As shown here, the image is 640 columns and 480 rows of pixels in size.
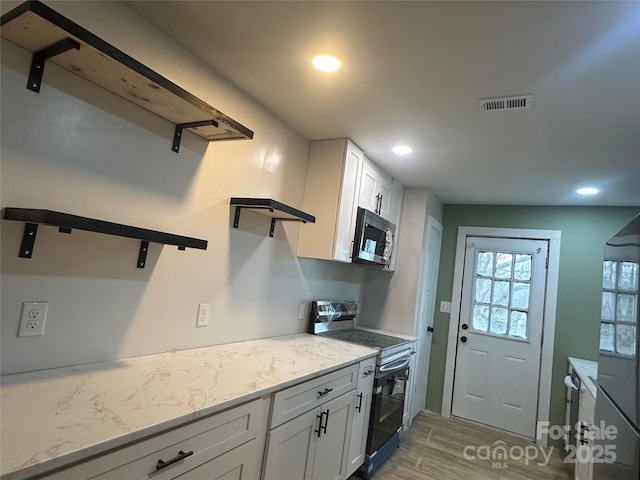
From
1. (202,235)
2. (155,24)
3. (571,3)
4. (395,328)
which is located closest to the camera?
(571,3)

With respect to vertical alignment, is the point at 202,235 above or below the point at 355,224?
below

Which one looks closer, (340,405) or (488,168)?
(340,405)

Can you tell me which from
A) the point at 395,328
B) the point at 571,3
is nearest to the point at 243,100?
the point at 571,3

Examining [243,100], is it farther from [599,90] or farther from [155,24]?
[599,90]

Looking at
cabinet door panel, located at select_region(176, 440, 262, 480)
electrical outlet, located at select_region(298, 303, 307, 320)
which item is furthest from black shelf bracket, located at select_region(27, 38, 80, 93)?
electrical outlet, located at select_region(298, 303, 307, 320)

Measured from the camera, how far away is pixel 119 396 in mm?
1196

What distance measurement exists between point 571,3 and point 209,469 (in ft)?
6.56

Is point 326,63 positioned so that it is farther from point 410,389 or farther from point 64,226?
point 410,389

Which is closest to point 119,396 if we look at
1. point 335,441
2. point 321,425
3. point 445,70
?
point 321,425

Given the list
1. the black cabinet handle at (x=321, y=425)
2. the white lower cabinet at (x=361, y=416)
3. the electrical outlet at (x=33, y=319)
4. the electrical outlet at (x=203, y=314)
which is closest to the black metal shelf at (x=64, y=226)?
the electrical outlet at (x=33, y=319)

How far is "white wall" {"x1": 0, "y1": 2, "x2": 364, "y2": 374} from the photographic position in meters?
1.23

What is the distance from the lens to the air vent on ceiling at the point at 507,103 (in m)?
1.77

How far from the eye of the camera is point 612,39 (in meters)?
1.32

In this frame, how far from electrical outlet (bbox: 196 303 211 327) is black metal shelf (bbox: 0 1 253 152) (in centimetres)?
92
